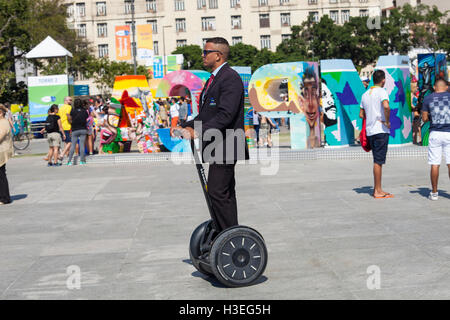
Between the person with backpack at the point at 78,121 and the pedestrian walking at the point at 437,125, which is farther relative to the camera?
the person with backpack at the point at 78,121

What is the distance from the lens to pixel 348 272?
5703mm

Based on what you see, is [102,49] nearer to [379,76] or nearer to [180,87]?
[180,87]

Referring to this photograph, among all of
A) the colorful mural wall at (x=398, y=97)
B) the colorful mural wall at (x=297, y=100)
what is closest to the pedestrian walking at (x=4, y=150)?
the colorful mural wall at (x=297, y=100)

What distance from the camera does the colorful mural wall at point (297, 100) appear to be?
1731 cm

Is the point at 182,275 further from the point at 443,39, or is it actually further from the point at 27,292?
the point at 443,39

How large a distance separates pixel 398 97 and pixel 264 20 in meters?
65.8

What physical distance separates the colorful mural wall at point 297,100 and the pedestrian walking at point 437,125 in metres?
7.92

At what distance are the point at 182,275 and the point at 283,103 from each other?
12.1 m

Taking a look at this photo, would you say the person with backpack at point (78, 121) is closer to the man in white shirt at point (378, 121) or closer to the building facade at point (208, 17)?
the man in white shirt at point (378, 121)

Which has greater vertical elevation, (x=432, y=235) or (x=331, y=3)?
(x=331, y=3)

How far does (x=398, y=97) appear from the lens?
1652 cm

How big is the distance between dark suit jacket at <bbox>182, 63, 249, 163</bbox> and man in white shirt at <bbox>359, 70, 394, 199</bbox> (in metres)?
4.51

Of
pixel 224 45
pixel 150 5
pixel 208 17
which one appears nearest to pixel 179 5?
pixel 150 5

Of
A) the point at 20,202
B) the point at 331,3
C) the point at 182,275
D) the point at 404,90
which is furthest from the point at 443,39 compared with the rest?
the point at 182,275
